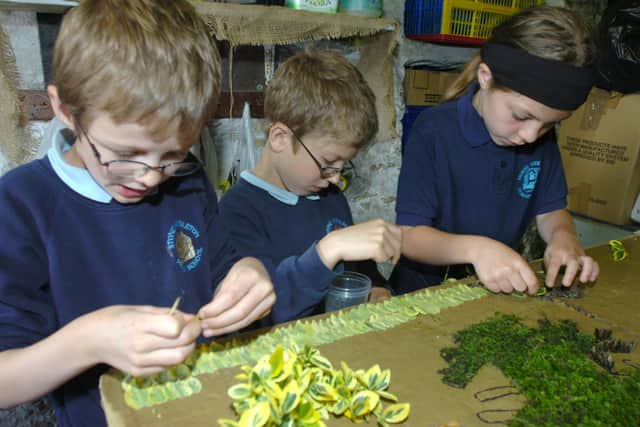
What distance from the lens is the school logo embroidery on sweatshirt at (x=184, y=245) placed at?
1.06 metres

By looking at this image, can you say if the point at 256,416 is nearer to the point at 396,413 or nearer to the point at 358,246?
the point at 396,413

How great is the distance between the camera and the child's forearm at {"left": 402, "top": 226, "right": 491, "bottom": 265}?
1.36 m

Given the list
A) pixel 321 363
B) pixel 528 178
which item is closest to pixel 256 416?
pixel 321 363

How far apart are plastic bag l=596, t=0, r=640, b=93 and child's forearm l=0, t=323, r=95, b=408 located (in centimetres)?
283

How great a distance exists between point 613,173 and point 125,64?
9.42 feet

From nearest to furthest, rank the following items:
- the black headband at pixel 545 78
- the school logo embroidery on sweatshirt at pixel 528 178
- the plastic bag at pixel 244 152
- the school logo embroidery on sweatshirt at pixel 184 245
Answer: the school logo embroidery on sweatshirt at pixel 184 245
the black headband at pixel 545 78
the school logo embroidery on sweatshirt at pixel 528 178
the plastic bag at pixel 244 152

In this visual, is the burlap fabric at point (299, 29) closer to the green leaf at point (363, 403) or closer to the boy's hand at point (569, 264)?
the boy's hand at point (569, 264)

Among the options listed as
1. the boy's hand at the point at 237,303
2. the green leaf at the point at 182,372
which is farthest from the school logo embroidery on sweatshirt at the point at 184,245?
the green leaf at the point at 182,372

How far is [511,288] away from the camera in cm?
127

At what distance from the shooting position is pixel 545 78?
126 cm

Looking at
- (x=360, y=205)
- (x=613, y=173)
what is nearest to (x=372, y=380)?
(x=360, y=205)

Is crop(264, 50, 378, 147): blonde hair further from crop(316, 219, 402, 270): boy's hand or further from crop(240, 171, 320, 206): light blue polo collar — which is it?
crop(316, 219, 402, 270): boy's hand

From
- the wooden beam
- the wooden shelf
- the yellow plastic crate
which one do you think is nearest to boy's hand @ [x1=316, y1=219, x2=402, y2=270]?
the wooden shelf

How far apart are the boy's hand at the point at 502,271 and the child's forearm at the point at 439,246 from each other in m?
0.03
